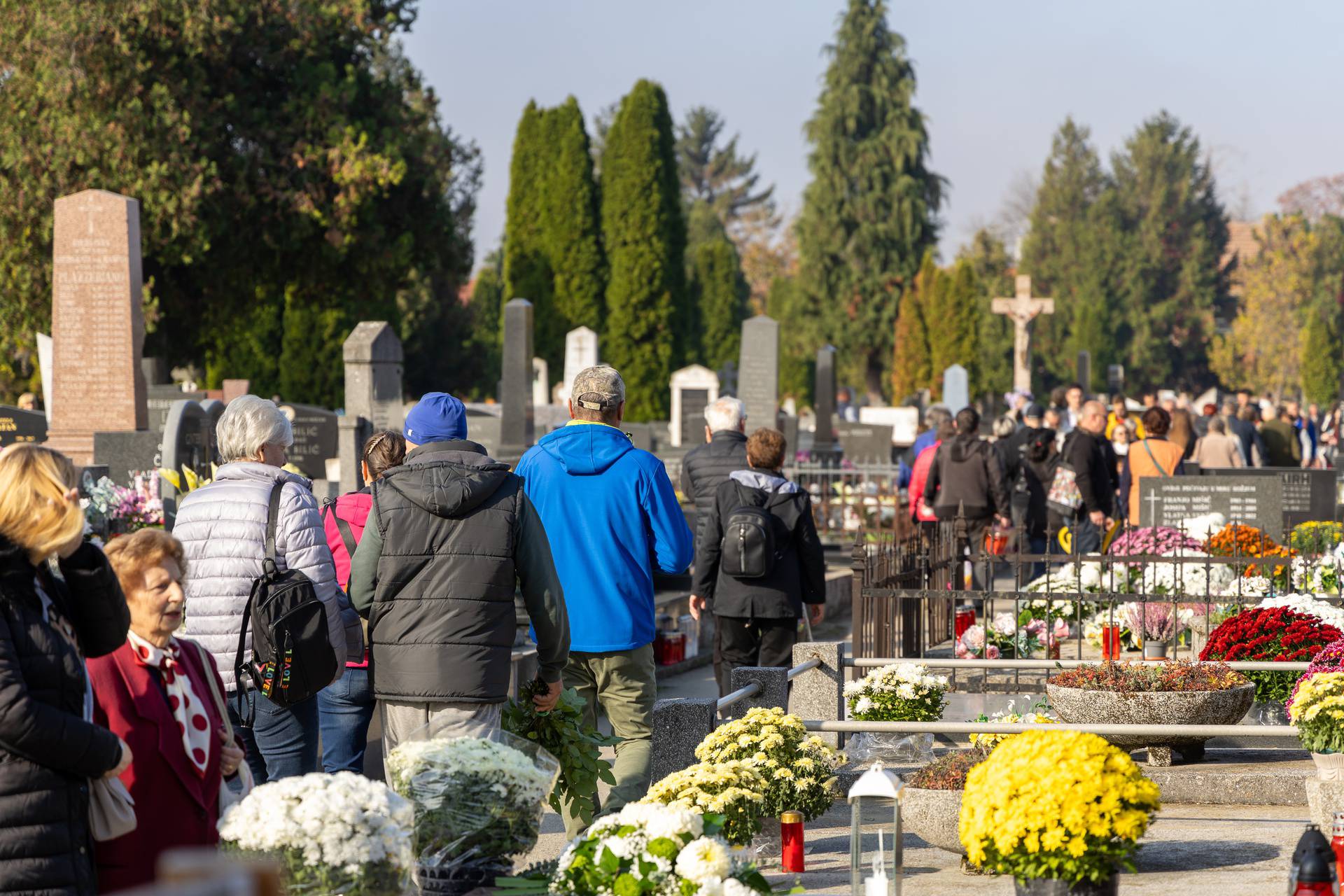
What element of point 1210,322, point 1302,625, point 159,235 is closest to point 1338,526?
point 1302,625

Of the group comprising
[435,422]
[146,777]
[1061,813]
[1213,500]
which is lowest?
[1061,813]

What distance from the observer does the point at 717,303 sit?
189 feet

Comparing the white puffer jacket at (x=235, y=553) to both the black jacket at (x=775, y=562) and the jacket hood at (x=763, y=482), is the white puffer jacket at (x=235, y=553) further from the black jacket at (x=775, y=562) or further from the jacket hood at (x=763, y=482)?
the jacket hood at (x=763, y=482)

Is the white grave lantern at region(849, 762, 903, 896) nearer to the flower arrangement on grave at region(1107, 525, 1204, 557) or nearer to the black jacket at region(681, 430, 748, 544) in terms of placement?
the black jacket at region(681, 430, 748, 544)

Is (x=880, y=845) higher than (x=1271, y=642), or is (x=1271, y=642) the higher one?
(x=1271, y=642)

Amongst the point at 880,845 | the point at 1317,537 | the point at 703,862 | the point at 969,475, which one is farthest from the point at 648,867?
the point at 1317,537

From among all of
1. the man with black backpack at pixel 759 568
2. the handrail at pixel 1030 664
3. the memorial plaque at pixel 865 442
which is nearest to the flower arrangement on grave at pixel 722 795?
the man with black backpack at pixel 759 568

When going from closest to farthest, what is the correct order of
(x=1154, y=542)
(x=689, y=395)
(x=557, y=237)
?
(x=1154, y=542) < (x=689, y=395) < (x=557, y=237)

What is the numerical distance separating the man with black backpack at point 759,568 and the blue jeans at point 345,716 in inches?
90.4

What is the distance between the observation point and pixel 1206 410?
2303 cm

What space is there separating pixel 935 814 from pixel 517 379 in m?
19.8

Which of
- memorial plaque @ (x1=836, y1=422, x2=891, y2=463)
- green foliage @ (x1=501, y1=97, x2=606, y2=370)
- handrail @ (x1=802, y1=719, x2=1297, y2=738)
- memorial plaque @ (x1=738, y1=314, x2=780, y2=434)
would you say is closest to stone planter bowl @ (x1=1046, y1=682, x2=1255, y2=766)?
handrail @ (x1=802, y1=719, x2=1297, y2=738)

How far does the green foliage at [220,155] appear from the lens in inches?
1095

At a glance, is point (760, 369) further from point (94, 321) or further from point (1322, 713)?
point (1322, 713)
